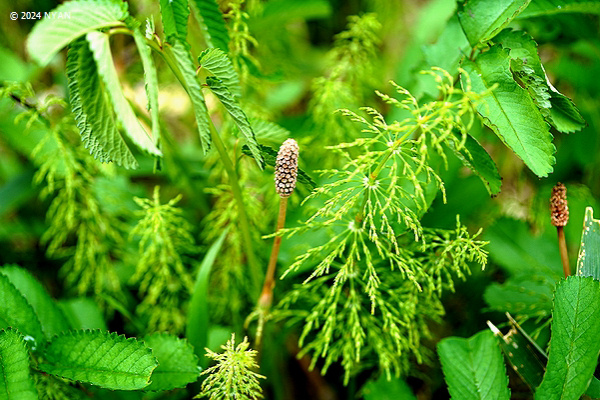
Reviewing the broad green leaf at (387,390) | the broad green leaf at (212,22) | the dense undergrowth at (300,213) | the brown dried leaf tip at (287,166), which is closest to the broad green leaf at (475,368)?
the dense undergrowth at (300,213)

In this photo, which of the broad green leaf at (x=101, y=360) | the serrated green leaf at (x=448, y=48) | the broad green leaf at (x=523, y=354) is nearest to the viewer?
the broad green leaf at (x=101, y=360)

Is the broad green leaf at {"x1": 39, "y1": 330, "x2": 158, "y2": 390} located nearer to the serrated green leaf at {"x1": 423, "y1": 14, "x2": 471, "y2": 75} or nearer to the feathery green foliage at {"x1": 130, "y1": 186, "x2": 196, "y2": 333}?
the feathery green foliage at {"x1": 130, "y1": 186, "x2": 196, "y2": 333}

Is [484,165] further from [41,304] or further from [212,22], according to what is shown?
[41,304]

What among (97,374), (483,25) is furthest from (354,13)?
(97,374)

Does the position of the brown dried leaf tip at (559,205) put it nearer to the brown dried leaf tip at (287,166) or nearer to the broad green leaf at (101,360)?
the brown dried leaf tip at (287,166)

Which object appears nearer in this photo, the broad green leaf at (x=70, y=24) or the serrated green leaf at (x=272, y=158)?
the broad green leaf at (x=70, y=24)

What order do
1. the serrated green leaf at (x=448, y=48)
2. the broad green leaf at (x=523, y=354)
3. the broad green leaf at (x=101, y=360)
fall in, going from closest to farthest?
the broad green leaf at (x=101, y=360)
the broad green leaf at (x=523, y=354)
the serrated green leaf at (x=448, y=48)

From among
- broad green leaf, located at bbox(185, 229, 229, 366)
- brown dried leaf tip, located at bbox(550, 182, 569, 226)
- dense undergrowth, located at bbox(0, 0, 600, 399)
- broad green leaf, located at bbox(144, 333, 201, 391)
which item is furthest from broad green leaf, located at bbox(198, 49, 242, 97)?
brown dried leaf tip, located at bbox(550, 182, 569, 226)
